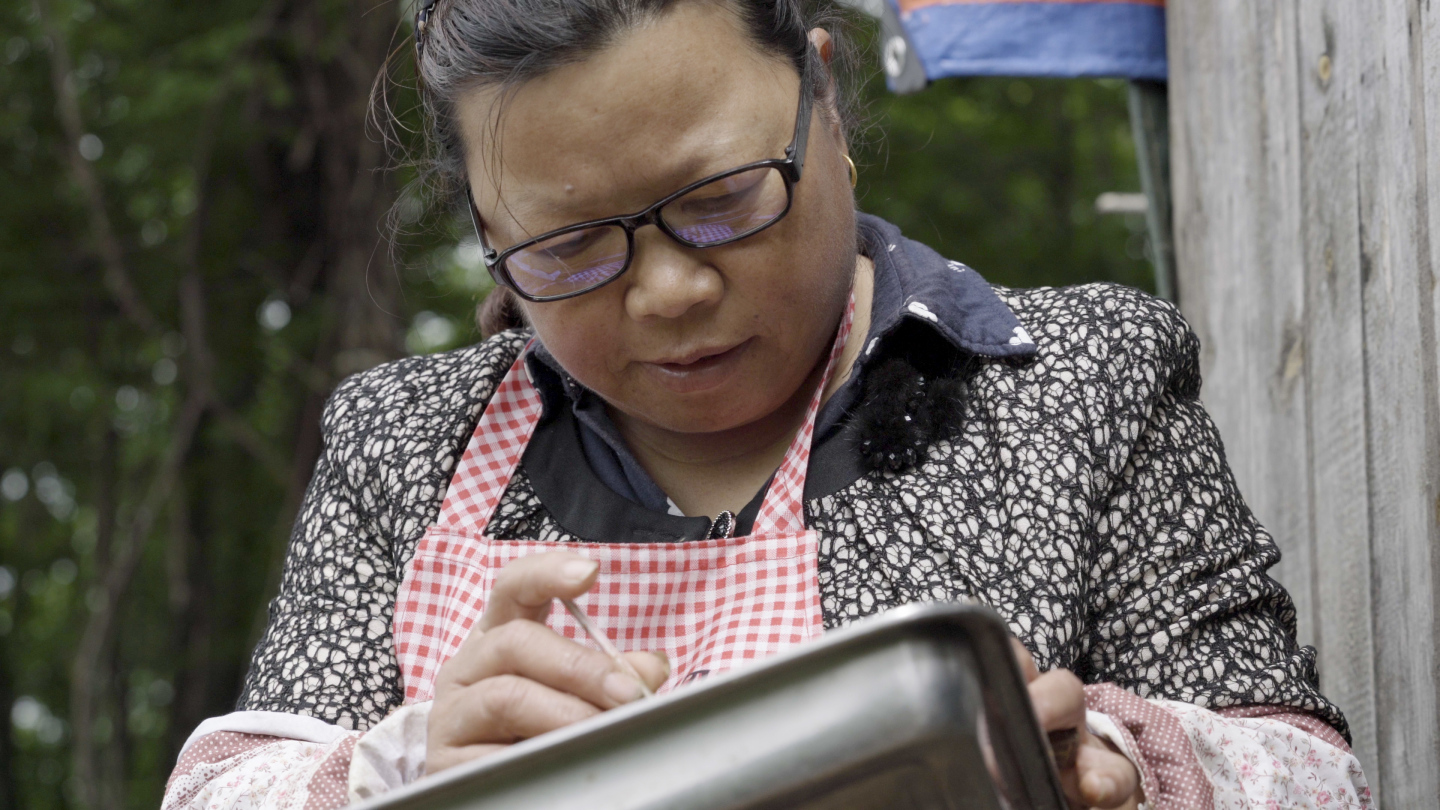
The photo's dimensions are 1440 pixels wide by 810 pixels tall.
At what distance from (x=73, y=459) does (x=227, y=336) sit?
142cm

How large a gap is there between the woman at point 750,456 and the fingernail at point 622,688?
0.22m

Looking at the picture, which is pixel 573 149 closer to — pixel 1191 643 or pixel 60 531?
pixel 1191 643

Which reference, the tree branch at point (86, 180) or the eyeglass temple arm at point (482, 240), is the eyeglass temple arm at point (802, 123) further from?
the tree branch at point (86, 180)

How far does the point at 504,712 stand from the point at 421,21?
88 cm

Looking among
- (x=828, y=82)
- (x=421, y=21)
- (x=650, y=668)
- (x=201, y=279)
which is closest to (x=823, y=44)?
(x=828, y=82)

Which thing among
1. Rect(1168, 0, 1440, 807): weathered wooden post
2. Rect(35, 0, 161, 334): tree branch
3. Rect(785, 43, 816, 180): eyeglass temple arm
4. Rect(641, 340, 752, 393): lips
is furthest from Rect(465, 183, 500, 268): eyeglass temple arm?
Rect(35, 0, 161, 334): tree branch

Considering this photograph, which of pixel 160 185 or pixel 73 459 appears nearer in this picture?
pixel 160 185

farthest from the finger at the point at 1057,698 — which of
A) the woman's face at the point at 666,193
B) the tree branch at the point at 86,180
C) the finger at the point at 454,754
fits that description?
the tree branch at the point at 86,180

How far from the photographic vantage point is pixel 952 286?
1533 mm

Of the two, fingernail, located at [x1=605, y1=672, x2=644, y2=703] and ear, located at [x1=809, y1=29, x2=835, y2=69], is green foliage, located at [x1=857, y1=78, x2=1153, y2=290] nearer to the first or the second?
ear, located at [x1=809, y1=29, x2=835, y2=69]

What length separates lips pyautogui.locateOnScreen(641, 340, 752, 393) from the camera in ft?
4.55

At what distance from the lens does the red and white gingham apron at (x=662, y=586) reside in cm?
137

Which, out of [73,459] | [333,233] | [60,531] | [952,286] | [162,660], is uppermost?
[952,286]

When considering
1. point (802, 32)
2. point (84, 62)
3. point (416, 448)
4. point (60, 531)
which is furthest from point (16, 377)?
point (802, 32)
